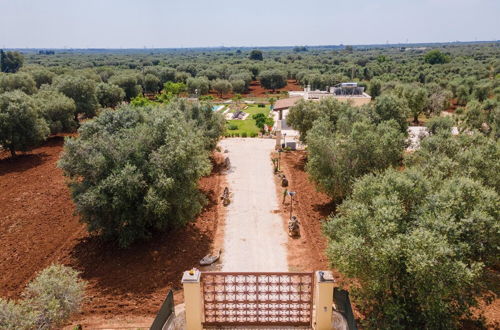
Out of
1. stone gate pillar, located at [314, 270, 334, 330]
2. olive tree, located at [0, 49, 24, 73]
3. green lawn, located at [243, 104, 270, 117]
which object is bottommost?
stone gate pillar, located at [314, 270, 334, 330]

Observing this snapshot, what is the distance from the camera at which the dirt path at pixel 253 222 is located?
16.1 metres

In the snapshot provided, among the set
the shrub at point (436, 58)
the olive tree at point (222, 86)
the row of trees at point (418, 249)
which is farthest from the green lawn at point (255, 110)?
the shrub at point (436, 58)

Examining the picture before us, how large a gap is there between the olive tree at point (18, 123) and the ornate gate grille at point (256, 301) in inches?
1112

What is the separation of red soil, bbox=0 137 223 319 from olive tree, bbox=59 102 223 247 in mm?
1028

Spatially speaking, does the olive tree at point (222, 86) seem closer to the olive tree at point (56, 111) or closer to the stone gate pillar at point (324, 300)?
the olive tree at point (56, 111)

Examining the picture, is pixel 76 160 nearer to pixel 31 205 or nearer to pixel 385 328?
pixel 31 205

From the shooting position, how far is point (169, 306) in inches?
459

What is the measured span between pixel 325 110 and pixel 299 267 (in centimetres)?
1780

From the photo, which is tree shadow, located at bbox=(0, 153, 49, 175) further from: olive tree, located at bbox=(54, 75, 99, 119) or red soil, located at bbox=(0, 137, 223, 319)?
olive tree, located at bbox=(54, 75, 99, 119)

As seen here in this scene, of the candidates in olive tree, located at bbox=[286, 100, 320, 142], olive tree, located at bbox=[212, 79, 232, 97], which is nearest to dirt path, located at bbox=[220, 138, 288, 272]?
olive tree, located at bbox=[286, 100, 320, 142]

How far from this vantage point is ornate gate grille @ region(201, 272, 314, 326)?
11117 millimetres

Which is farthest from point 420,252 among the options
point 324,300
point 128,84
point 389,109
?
point 128,84

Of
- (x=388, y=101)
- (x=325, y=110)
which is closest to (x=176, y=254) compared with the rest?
(x=325, y=110)

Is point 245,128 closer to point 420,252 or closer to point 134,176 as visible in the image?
point 134,176
